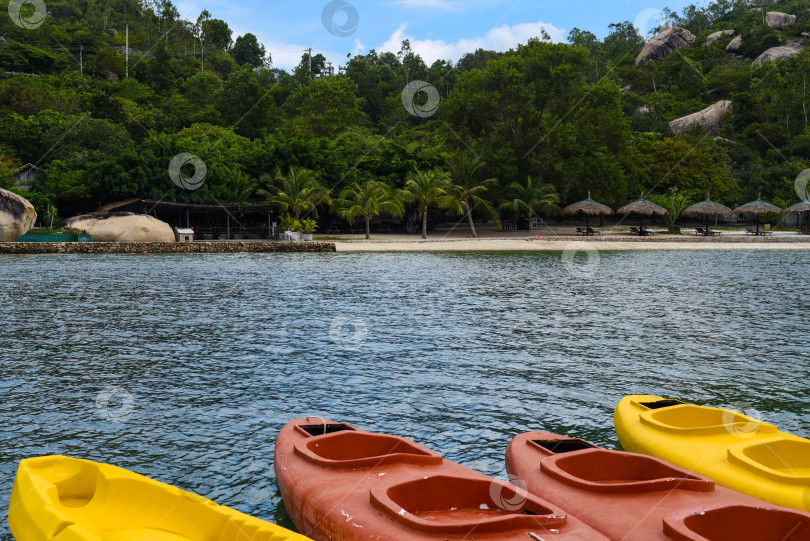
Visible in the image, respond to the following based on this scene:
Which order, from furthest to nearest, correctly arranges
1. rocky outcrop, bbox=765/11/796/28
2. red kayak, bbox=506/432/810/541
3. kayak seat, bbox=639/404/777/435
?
rocky outcrop, bbox=765/11/796/28 → kayak seat, bbox=639/404/777/435 → red kayak, bbox=506/432/810/541

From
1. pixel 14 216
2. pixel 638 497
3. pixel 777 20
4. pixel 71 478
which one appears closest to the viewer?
pixel 638 497

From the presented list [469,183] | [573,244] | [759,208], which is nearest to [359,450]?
[573,244]

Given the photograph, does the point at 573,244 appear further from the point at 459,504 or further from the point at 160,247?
the point at 459,504

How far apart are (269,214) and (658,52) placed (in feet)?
286

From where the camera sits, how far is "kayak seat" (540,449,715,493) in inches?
162

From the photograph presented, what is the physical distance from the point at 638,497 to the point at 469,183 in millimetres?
44771

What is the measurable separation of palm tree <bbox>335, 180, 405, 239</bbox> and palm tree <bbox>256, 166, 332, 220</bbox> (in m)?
1.24

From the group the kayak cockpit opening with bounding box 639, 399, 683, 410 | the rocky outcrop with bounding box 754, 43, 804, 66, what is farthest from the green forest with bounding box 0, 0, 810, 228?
the kayak cockpit opening with bounding box 639, 399, 683, 410

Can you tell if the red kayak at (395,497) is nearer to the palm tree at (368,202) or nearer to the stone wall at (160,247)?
the stone wall at (160,247)

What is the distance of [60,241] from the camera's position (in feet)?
120

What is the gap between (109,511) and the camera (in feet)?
13.5

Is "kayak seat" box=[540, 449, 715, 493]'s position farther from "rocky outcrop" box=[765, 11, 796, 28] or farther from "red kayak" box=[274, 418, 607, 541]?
"rocky outcrop" box=[765, 11, 796, 28]

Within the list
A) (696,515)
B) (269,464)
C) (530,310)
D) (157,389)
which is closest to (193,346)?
(157,389)

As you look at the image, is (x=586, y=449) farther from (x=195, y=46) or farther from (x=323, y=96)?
(x=195, y=46)
